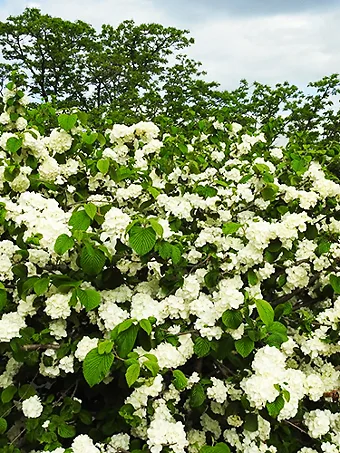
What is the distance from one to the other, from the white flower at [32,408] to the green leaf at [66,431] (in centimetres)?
13

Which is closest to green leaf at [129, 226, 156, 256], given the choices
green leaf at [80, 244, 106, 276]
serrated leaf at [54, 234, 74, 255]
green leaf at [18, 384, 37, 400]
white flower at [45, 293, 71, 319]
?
green leaf at [80, 244, 106, 276]

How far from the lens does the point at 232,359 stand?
2717 millimetres

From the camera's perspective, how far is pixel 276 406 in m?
2.33

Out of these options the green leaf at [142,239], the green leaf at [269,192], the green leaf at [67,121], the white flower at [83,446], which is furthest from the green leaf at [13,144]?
the white flower at [83,446]

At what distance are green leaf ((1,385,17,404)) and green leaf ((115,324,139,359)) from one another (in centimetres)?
79

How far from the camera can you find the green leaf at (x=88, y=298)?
95.3 inches

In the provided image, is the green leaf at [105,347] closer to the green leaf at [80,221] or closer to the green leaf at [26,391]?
the green leaf at [80,221]

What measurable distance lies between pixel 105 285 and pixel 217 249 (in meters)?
0.61

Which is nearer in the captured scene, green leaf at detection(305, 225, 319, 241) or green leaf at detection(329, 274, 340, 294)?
green leaf at detection(329, 274, 340, 294)

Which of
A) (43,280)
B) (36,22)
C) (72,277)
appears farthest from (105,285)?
(36,22)

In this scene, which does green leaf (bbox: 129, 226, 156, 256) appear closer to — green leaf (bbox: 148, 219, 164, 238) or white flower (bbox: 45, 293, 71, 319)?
green leaf (bbox: 148, 219, 164, 238)

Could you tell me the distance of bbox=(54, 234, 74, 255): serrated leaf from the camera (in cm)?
240

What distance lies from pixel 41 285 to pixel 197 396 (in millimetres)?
863

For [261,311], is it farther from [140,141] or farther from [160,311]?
[140,141]
